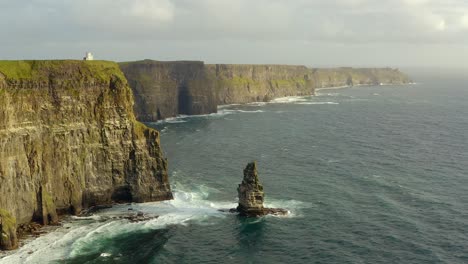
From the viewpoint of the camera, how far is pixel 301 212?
83875 millimetres

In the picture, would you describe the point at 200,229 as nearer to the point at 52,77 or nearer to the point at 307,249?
the point at 307,249

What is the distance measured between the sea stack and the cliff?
16828 millimetres

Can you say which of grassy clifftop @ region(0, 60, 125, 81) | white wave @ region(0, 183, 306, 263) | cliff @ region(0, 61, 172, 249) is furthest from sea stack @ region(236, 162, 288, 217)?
grassy clifftop @ region(0, 60, 125, 81)

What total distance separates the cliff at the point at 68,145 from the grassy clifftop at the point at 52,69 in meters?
0.17

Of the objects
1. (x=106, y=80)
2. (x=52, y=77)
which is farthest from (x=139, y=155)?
(x=52, y=77)

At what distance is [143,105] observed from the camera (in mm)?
192625

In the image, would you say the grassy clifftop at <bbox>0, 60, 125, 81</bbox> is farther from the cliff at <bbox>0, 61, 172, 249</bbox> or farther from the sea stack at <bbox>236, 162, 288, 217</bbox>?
the sea stack at <bbox>236, 162, 288, 217</bbox>

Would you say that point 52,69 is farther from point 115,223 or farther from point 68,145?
point 115,223

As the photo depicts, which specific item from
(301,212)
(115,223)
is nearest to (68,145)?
(115,223)

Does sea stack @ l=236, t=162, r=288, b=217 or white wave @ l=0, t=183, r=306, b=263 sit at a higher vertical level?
sea stack @ l=236, t=162, r=288, b=217

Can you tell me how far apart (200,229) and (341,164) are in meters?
52.3

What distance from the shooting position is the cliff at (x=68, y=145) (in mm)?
73812

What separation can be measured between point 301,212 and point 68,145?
44.0 meters

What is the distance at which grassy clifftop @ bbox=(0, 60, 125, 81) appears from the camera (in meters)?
79.1
